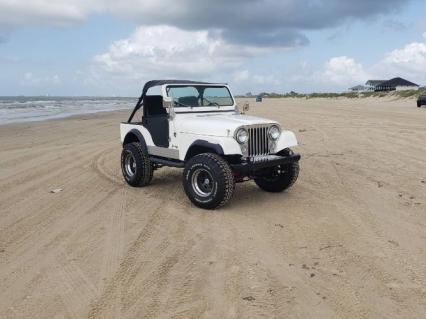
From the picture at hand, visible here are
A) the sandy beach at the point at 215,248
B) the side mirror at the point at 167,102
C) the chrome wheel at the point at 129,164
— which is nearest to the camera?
the sandy beach at the point at 215,248

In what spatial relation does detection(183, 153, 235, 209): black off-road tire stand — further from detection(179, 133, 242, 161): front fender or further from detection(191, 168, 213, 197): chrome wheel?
detection(179, 133, 242, 161): front fender

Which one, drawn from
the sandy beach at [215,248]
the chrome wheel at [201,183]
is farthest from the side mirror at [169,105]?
the sandy beach at [215,248]

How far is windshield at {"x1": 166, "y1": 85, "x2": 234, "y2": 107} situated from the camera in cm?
741

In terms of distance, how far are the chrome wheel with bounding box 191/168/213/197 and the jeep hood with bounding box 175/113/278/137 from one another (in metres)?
0.57

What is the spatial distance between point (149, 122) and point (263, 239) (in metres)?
3.40

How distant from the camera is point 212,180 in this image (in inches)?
241

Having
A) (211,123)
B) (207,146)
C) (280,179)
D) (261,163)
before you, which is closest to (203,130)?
(211,123)

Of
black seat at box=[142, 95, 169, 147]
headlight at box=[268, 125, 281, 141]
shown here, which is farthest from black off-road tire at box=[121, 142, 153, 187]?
headlight at box=[268, 125, 281, 141]

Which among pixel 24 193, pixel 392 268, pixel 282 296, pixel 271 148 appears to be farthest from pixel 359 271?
pixel 24 193

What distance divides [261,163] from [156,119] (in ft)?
6.99

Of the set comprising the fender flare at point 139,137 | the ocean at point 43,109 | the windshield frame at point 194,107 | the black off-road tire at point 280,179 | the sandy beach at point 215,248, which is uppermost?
the windshield frame at point 194,107

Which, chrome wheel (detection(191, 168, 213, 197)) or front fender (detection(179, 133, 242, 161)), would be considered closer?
front fender (detection(179, 133, 242, 161))

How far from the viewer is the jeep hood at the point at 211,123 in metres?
6.23

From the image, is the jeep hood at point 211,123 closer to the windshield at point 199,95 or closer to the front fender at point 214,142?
the front fender at point 214,142
